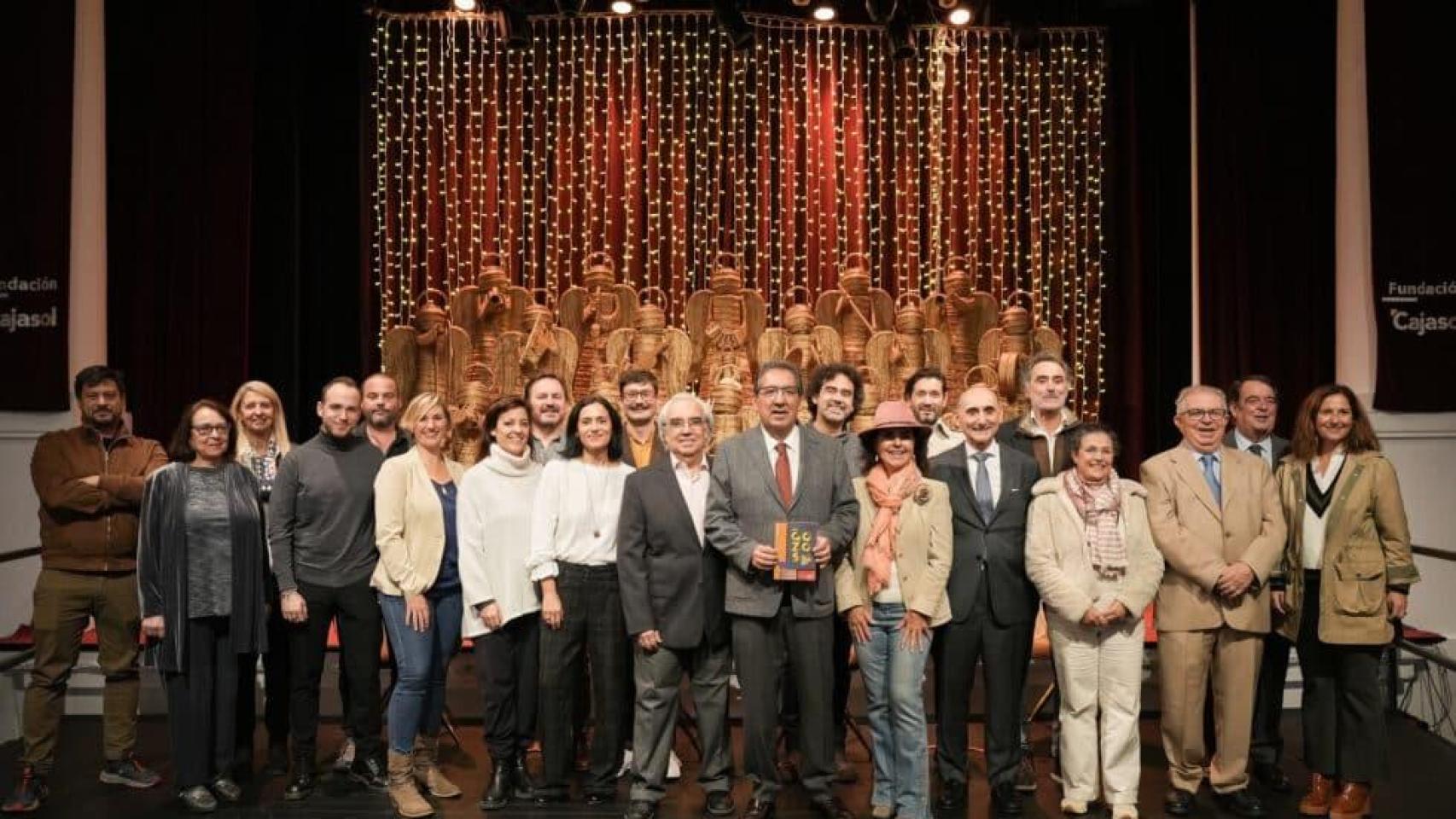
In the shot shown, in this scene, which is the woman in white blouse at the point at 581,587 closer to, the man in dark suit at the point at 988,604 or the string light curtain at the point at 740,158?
the man in dark suit at the point at 988,604

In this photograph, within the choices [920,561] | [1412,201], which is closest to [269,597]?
[920,561]

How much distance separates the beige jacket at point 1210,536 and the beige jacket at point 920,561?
2.60 feet

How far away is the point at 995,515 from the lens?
14.9 ft

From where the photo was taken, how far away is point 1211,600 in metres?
4.57

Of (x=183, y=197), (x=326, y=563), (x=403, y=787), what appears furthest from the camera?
(x=183, y=197)

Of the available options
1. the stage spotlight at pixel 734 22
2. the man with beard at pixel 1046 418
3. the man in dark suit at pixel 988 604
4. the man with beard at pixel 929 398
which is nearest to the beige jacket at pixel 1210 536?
the man with beard at pixel 1046 418

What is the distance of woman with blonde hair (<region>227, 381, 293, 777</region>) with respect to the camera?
4922 millimetres

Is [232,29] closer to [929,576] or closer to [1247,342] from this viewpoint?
[929,576]

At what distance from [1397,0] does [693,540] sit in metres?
5.36

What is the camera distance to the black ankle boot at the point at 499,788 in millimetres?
4582

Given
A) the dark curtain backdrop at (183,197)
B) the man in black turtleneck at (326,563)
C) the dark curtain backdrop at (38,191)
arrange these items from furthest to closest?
the dark curtain backdrop at (183,197)
the dark curtain backdrop at (38,191)
the man in black turtleneck at (326,563)

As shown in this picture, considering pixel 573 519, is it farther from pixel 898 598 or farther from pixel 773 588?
pixel 898 598

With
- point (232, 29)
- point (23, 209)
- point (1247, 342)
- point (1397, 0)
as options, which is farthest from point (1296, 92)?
point (23, 209)

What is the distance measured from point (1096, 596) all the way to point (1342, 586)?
0.88m
